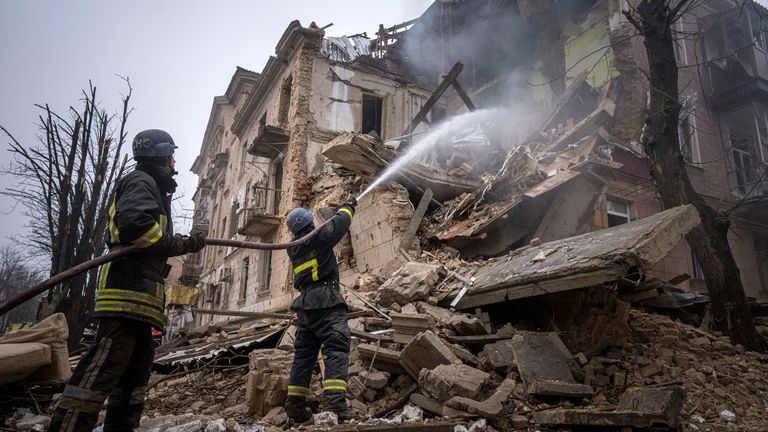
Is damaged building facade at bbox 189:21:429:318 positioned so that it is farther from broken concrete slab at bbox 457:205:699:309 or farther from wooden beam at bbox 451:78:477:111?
broken concrete slab at bbox 457:205:699:309

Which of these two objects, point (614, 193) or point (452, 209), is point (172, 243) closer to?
point (452, 209)

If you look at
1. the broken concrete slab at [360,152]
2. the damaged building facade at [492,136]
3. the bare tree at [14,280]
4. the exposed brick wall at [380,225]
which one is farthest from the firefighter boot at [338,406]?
the bare tree at [14,280]

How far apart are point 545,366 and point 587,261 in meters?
1.11

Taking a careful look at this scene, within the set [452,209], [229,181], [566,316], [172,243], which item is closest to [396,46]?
[229,181]

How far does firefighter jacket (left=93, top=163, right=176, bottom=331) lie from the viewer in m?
3.15

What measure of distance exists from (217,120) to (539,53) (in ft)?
65.6

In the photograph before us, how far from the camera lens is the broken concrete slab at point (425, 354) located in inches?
169

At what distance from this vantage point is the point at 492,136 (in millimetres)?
12859

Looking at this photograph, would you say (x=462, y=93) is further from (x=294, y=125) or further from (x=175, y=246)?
(x=175, y=246)

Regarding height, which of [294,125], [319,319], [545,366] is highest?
[294,125]

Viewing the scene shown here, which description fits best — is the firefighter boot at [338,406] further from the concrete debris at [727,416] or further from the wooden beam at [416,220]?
the wooden beam at [416,220]

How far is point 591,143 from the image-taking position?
37.2ft

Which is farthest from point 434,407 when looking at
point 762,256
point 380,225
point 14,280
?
point 14,280

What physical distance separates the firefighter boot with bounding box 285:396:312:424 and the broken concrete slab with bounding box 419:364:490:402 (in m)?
1.04
